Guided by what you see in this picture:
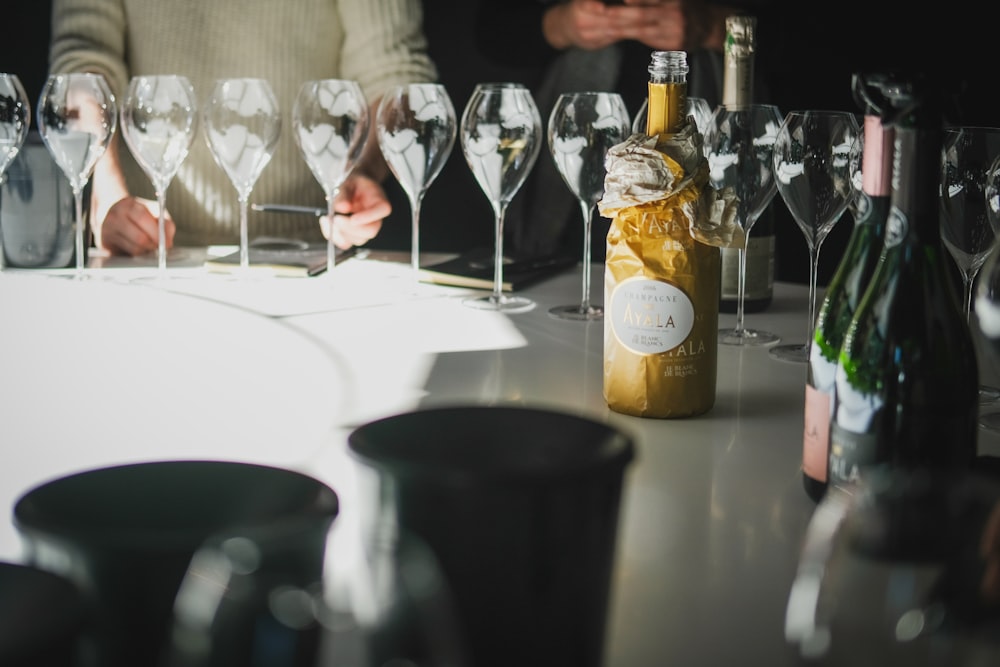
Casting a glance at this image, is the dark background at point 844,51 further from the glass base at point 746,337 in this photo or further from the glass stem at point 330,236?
the glass base at point 746,337

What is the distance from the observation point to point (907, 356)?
71 centimetres

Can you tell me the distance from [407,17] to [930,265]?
1909 mm


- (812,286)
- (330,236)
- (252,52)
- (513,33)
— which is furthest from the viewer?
(513,33)

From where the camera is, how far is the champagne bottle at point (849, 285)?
68 centimetres

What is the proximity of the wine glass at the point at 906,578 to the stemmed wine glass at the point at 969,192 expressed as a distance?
797 millimetres

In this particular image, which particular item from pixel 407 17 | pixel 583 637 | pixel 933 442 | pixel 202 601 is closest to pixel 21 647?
pixel 202 601

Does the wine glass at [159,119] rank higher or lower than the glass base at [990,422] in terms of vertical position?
higher

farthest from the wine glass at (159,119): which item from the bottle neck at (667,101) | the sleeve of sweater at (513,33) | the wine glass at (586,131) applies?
the sleeve of sweater at (513,33)

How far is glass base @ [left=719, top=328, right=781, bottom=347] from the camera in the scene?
1.21 metres

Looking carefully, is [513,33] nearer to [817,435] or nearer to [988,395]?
[988,395]

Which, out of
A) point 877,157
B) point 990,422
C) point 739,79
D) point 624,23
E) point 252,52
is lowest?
point 990,422

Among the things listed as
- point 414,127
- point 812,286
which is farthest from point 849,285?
point 414,127

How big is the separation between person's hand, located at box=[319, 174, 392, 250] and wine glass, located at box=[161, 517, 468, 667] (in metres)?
1.42

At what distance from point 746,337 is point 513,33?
7.40 ft
